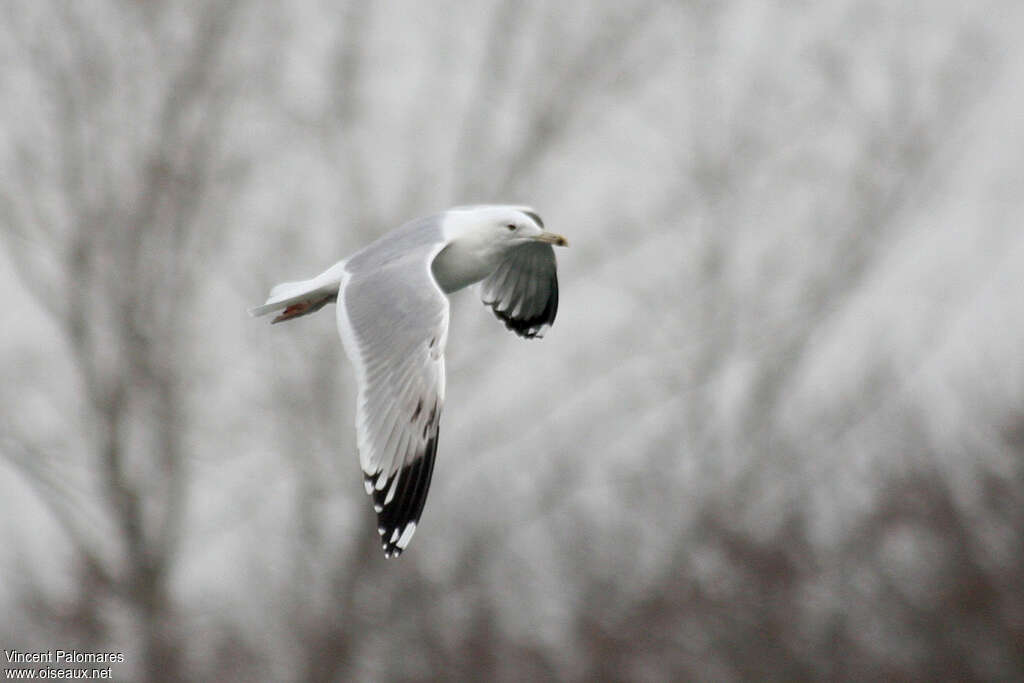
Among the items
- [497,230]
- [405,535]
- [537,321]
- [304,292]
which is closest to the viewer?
[405,535]

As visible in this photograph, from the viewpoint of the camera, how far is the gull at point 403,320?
4.14 meters

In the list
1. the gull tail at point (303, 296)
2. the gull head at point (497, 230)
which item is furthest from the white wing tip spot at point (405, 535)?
the gull head at point (497, 230)

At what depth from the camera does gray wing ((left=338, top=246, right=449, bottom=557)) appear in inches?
163

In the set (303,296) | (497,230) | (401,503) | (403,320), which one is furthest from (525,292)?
(401,503)

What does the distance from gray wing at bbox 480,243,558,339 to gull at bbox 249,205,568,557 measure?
0.20 m

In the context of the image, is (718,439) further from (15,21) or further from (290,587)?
(15,21)

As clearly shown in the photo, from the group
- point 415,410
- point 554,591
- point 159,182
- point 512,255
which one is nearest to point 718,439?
point 554,591

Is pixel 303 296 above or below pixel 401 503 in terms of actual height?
above

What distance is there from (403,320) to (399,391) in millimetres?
189

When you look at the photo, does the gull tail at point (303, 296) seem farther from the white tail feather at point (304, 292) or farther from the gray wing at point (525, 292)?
the gray wing at point (525, 292)

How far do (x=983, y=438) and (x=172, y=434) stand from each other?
4.05 meters

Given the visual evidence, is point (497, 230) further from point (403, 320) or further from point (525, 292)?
point (403, 320)

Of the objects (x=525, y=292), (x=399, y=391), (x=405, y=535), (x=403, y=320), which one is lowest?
(x=405, y=535)

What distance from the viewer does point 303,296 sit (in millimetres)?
4781
